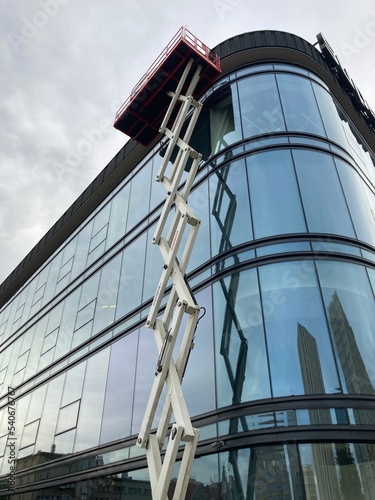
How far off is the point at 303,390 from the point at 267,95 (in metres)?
9.06

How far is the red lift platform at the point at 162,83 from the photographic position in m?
12.8

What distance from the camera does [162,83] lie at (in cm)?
1320

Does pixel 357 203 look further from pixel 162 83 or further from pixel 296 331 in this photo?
pixel 162 83

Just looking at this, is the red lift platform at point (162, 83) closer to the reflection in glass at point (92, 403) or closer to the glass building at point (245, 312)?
the glass building at point (245, 312)

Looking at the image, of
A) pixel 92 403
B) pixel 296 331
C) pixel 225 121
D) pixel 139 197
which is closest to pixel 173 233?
pixel 296 331

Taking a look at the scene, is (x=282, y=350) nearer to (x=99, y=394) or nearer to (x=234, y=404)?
(x=234, y=404)

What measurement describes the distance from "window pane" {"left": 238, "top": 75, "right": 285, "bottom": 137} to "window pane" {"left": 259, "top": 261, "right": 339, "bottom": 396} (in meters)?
4.71

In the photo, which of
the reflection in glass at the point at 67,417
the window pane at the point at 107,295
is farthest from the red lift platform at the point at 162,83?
the reflection in glass at the point at 67,417

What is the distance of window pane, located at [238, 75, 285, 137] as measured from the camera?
40.1 ft

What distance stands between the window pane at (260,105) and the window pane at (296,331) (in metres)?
4.71

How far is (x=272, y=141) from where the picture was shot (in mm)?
11734

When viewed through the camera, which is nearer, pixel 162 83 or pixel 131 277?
pixel 162 83

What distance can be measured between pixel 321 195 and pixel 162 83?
244 inches

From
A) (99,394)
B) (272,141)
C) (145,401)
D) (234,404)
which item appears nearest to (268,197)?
(272,141)
